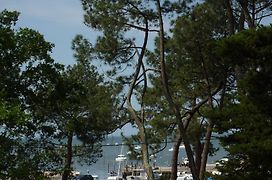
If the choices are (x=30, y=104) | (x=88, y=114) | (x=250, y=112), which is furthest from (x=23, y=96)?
(x=88, y=114)

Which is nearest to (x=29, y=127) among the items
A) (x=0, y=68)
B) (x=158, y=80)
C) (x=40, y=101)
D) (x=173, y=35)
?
(x=40, y=101)

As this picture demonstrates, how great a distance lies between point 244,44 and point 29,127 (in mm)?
4600

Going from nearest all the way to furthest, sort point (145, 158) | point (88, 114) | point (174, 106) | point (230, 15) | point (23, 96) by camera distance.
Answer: point (23, 96) → point (230, 15) → point (174, 106) → point (145, 158) → point (88, 114)

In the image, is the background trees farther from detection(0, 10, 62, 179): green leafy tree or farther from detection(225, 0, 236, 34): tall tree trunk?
detection(225, 0, 236, 34): tall tree trunk

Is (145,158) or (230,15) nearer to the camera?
(230,15)

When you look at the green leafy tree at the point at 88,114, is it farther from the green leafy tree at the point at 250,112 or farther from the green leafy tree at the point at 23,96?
the green leafy tree at the point at 250,112

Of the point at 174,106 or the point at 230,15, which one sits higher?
the point at 230,15

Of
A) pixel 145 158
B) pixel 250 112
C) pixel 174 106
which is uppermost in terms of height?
pixel 174 106

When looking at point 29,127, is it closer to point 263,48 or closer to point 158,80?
point 263,48

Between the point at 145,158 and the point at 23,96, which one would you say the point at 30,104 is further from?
the point at 145,158

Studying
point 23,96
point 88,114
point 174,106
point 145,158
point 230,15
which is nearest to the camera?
point 23,96

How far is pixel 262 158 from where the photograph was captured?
10859mm

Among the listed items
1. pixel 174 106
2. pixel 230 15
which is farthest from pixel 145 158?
pixel 230 15

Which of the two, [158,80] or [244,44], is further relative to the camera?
[158,80]
